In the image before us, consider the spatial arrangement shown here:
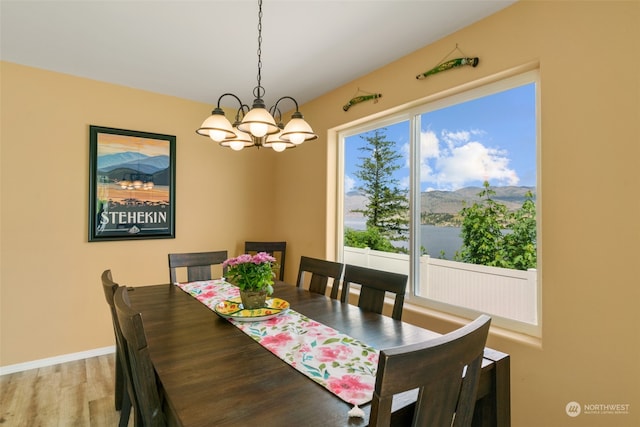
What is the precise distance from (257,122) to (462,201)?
61.0 inches

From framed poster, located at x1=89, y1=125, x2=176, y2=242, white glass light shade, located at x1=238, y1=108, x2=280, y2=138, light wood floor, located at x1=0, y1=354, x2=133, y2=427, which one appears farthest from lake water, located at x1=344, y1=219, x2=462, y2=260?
framed poster, located at x1=89, y1=125, x2=176, y2=242

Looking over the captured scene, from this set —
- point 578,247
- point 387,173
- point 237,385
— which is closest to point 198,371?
point 237,385

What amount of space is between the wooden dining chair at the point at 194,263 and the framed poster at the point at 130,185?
0.97m

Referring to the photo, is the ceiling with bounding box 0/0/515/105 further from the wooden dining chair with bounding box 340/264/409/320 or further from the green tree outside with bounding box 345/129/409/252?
the wooden dining chair with bounding box 340/264/409/320

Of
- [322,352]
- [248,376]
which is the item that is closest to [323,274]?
[322,352]

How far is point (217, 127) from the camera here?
172 cm

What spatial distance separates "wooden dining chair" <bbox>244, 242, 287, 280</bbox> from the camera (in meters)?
3.70

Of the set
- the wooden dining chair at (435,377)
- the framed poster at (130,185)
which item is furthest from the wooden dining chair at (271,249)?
the wooden dining chair at (435,377)

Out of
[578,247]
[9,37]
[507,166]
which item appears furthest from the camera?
[9,37]

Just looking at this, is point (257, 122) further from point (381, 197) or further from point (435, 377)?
point (381, 197)

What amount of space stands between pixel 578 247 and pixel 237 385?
5.70ft

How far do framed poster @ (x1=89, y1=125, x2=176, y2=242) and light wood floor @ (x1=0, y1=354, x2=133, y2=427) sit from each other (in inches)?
45.2

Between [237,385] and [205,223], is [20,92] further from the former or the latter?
[237,385]

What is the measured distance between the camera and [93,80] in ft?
10.0
